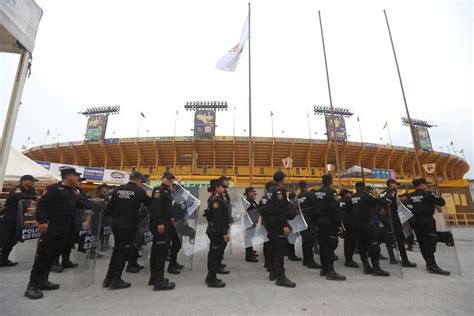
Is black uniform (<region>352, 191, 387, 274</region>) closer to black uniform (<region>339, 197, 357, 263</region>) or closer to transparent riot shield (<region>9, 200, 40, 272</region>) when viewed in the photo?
black uniform (<region>339, 197, 357, 263</region>)

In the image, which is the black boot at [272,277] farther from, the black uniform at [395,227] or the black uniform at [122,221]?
the black uniform at [395,227]

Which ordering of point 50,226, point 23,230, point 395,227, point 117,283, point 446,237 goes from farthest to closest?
point 395,227 → point 446,237 → point 23,230 → point 117,283 → point 50,226

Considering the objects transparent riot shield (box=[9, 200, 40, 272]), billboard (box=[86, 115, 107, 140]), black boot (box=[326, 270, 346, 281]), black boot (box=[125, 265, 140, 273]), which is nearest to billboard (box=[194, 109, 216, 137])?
billboard (box=[86, 115, 107, 140])

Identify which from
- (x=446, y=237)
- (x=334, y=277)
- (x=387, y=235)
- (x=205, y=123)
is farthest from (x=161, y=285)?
(x=205, y=123)

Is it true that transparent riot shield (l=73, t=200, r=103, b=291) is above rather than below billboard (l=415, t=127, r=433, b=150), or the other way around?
below

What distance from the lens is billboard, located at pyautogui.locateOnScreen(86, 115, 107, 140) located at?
33.4 metres

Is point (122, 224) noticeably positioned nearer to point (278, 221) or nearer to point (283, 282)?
point (278, 221)

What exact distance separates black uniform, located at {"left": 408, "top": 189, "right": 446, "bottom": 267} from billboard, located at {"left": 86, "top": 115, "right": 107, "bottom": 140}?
119ft

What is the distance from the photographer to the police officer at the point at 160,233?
3951 mm

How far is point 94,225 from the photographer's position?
14.5ft

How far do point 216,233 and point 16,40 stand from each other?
12.3 feet

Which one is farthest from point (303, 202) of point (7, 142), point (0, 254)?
point (0, 254)

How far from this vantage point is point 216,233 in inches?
171

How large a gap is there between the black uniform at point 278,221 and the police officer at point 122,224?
234 centimetres
